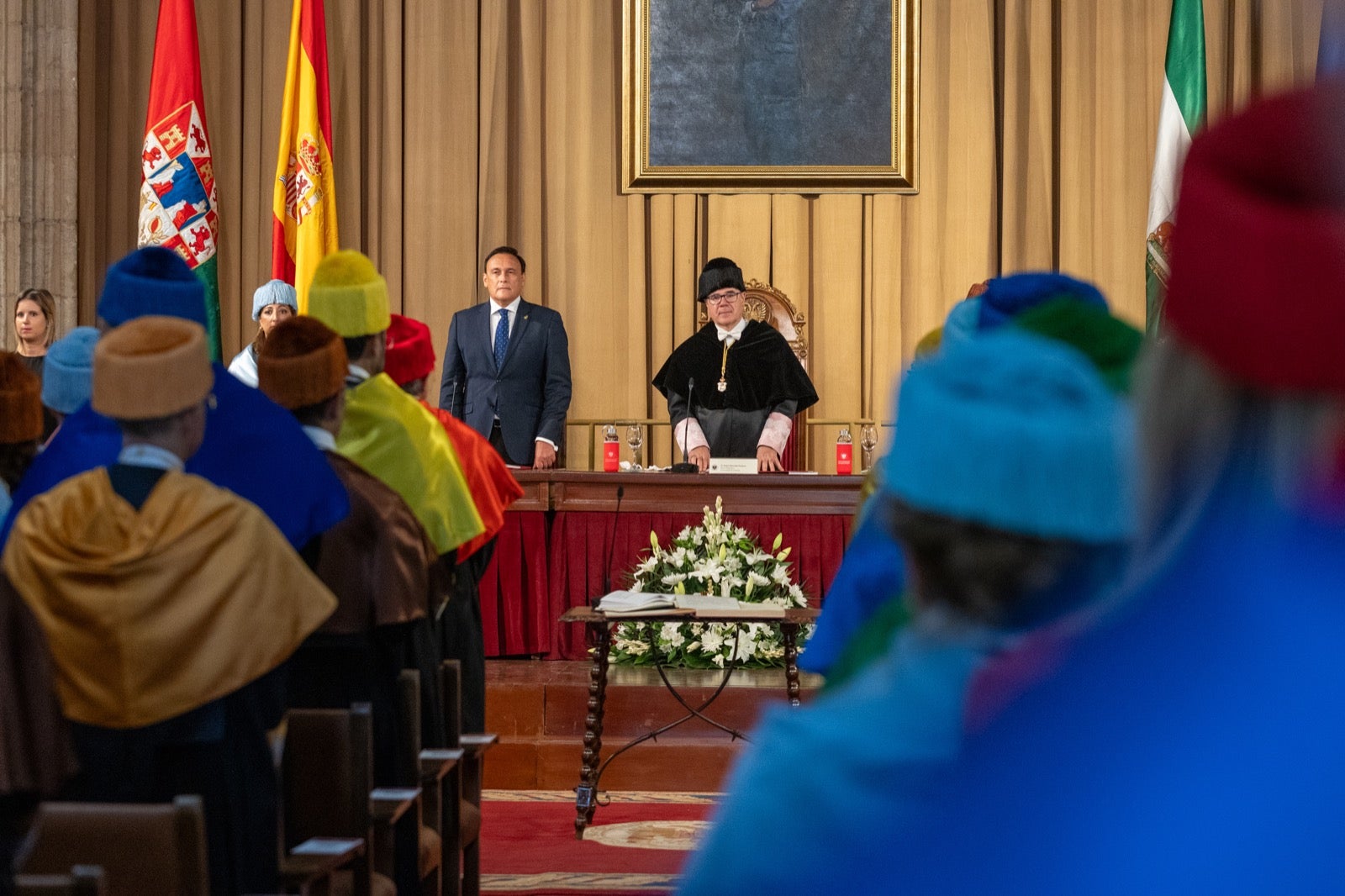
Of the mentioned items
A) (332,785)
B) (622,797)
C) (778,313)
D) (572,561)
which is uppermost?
(778,313)

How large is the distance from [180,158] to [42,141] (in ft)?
3.21

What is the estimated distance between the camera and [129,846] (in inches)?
93.5

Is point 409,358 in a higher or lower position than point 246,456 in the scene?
higher

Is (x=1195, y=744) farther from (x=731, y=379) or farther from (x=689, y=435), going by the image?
(x=731, y=379)

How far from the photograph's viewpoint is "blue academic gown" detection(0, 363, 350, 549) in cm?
329

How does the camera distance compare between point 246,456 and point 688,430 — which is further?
point 688,430

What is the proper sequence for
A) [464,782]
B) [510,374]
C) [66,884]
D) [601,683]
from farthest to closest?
[510,374]
[601,683]
[464,782]
[66,884]

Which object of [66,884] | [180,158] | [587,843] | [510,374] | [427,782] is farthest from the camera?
[180,158]

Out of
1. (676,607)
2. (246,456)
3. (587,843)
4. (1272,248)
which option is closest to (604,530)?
(676,607)

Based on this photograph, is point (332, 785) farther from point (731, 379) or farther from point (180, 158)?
point (180, 158)

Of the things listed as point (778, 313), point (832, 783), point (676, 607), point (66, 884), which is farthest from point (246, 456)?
point (778, 313)

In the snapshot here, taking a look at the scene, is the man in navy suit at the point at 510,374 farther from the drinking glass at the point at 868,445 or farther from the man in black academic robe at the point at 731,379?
the drinking glass at the point at 868,445

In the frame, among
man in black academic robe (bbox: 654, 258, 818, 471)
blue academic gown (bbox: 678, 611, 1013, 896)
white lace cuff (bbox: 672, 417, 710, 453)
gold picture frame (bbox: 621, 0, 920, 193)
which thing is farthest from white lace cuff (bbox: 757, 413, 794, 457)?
blue academic gown (bbox: 678, 611, 1013, 896)

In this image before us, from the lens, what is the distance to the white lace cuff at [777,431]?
812 centimetres
